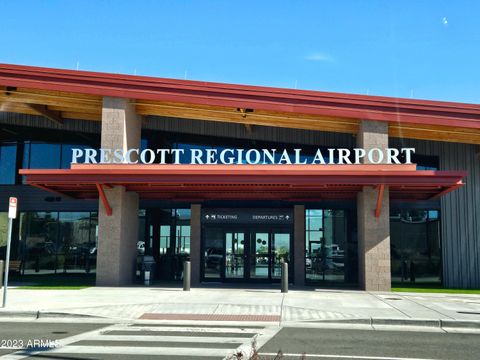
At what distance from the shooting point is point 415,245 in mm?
23812

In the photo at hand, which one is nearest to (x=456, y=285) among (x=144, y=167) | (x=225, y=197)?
(x=225, y=197)

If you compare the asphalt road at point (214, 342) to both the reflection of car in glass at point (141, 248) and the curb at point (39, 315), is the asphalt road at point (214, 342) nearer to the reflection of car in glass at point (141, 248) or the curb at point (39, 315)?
the curb at point (39, 315)

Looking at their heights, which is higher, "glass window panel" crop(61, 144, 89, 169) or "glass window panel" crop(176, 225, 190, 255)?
"glass window panel" crop(61, 144, 89, 169)

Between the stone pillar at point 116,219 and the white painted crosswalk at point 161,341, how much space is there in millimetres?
8168

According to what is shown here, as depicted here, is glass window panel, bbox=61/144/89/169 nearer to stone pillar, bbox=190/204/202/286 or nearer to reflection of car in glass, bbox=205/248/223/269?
stone pillar, bbox=190/204/202/286

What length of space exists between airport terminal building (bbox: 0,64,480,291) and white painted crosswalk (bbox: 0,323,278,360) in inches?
315

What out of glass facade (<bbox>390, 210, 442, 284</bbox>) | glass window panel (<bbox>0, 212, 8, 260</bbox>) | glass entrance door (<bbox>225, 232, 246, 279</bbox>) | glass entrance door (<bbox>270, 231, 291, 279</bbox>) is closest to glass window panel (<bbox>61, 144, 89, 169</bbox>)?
glass window panel (<bbox>0, 212, 8, 260</bbox>)

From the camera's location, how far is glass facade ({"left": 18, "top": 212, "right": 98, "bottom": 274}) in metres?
25.0

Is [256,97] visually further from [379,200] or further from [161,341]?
[161,341]

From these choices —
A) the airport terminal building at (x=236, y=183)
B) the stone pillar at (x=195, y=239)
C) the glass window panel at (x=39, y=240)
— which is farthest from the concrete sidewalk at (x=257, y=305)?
the glass window panel at (x=39, y=240)

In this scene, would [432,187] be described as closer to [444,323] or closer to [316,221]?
[316,221]

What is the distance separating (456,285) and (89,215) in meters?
17.1

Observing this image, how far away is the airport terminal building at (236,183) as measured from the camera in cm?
1909

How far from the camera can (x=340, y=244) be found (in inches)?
931
